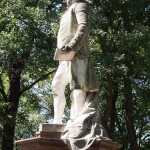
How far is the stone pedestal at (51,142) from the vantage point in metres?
7.25

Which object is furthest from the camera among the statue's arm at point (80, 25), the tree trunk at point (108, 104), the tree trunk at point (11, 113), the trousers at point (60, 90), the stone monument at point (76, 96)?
the tree trunk at point (11, 113)

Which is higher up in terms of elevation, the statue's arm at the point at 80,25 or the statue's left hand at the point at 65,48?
the statue's arm at the point at 80,25

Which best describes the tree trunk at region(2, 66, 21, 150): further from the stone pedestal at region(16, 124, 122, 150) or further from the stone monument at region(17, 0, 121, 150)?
the stone pedestal at region(16, 124, 122, 150)

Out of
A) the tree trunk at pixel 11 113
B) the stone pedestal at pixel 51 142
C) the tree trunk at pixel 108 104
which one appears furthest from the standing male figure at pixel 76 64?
the tree trunk at pixel 11 113

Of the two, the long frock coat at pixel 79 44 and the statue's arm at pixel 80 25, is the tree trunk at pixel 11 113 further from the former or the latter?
the statue's arm at pixel 80 25

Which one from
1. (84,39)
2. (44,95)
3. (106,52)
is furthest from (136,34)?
(44,95)

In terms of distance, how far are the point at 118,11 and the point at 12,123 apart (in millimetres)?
5766

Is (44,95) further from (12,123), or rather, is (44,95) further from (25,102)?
(12,123)

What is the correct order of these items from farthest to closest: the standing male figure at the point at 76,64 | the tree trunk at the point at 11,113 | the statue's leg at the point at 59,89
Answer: the tree trunk at the point at 11,113
the statue's leg at the point at 59,89
the standing male figure at the point at 76,64

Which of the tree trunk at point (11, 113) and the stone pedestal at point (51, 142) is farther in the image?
the tree trunk at point (11, 113)

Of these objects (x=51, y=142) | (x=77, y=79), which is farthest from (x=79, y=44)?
(x=51, y=142)

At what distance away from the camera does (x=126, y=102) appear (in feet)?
60.3

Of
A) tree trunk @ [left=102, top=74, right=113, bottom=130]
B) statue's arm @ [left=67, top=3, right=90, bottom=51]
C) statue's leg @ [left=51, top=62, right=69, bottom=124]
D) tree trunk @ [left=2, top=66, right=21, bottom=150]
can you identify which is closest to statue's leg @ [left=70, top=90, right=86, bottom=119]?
statue's leg @ [left=51, top=62, right=69, bottom=124]

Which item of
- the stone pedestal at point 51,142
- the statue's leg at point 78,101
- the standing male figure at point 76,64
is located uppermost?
the standing male figure at point 76,64
